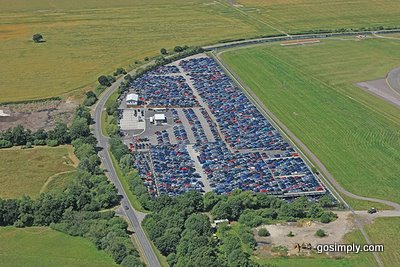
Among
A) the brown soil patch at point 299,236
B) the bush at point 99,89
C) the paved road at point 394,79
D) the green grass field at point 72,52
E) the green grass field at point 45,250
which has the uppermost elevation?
the paved road at point 394,79

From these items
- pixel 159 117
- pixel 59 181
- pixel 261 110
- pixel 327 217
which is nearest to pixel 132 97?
pixel 159 117

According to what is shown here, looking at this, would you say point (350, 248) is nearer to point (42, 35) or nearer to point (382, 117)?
point (382, 117)

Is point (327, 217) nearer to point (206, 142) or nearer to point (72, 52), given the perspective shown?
point (206, 142)

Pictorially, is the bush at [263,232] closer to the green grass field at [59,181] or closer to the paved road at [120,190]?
the paved road at [120,190]

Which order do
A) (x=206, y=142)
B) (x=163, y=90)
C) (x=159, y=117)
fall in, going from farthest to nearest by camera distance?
(x=163, y=90) → (x=159, y=117) → (x=206, y=142)

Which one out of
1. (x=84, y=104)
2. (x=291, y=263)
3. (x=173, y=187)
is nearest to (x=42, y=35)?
(x=84, y=104)

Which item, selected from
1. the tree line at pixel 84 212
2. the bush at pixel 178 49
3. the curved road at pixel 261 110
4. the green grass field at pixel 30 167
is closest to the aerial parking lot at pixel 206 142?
the curved road at pixel 261 110
